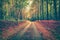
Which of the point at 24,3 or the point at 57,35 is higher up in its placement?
the point at 24,3

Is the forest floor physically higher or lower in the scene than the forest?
lower

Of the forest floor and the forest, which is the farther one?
the forest

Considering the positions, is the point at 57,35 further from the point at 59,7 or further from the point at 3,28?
the point at 3,28

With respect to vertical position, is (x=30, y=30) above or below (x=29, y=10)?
below

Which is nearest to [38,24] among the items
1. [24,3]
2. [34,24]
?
[34,24]

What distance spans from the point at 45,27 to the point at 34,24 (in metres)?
0.49

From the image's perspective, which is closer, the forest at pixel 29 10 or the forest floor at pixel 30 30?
the forest floor at pixel 30 30

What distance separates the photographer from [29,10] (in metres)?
14.4

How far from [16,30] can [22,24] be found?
0.36m

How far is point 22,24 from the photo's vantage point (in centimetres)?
1417

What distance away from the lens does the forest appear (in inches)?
562

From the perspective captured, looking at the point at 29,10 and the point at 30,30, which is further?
the point at 29,10

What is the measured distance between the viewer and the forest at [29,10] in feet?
46.9

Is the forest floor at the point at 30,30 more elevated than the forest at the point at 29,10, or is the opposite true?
the forest at the point at 29,10
